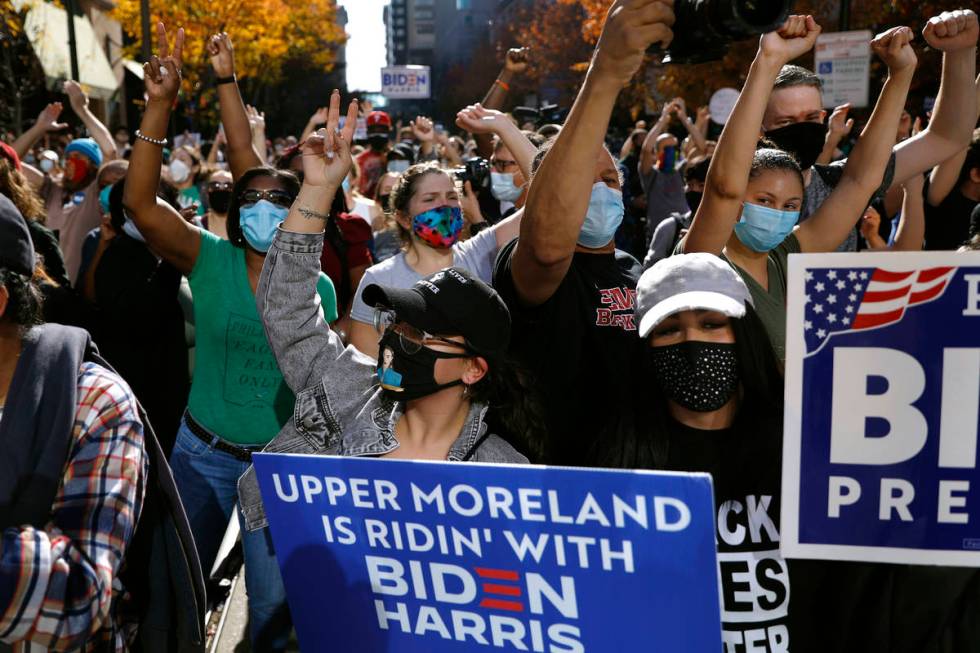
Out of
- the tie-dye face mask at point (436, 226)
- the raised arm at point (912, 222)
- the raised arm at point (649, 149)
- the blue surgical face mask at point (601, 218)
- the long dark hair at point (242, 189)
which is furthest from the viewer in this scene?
the raised arm at point (649, 149)

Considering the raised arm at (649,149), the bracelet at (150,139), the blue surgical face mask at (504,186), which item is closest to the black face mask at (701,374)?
the bracelet at (150,139)

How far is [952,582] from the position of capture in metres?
1.97

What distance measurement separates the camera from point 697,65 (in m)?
3.97

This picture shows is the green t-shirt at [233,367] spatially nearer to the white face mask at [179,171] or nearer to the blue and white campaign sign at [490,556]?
the blue and white campaign sign at [490,556]

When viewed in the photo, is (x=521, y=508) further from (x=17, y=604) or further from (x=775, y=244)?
(x=775, y=244)

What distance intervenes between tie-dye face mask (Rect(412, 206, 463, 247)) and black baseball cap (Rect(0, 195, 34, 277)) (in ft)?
6.63

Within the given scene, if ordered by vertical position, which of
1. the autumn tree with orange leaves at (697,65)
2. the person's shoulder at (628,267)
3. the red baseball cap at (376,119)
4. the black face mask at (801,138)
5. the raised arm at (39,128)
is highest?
the autumn tree with orange leaves at (697,65)

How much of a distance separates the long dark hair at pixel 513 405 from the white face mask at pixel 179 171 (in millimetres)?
7425

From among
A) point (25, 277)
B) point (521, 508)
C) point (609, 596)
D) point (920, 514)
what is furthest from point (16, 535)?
point (920, 514)

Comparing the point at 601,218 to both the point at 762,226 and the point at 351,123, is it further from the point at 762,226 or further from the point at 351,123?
the point at 351,123

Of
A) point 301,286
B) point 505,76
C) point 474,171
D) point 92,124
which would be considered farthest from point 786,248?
point 92,124

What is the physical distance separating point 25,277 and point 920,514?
191cm

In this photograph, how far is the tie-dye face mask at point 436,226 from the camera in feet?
12.7

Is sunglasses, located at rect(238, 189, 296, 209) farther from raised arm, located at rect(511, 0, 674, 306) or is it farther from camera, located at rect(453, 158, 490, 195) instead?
camera, located at rect(453, 158, 490, 195)
